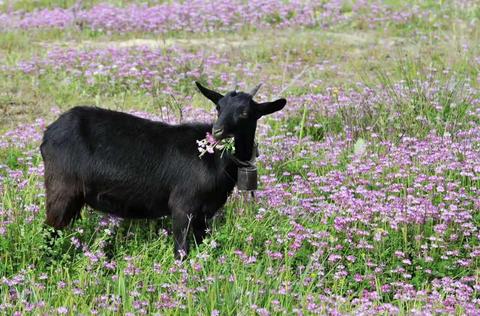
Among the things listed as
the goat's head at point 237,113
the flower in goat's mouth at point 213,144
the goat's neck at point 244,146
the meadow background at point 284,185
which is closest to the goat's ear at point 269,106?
the goat's head at point 237,113

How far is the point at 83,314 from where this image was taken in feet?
15.5

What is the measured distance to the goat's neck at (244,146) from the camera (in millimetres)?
5926

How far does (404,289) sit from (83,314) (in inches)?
90.1

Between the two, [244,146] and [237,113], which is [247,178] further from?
[237,113]

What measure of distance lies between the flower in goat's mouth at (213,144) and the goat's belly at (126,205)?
0.56 metres

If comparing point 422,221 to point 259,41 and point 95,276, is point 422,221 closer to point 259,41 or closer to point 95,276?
point 95,276

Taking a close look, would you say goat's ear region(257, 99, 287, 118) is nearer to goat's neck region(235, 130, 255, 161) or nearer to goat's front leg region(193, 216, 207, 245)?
goat's neck region(235, 130, 255, 161)

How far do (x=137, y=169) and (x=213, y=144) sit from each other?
0.68 meters

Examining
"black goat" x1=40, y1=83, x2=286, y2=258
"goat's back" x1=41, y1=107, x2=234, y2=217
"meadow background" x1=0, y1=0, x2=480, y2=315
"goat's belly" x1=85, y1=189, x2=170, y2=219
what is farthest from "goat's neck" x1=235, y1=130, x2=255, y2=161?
"goat's belly" x1=85, y1=189, x2=170, y2=219

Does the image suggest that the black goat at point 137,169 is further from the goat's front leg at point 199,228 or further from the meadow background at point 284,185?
the meadow background at point 284,185

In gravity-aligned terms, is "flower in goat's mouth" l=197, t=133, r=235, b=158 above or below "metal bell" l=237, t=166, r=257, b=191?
above

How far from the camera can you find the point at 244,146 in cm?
600

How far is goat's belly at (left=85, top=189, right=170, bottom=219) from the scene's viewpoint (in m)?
6.04

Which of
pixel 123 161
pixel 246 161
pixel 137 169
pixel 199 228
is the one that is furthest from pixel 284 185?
pixel 123 161
